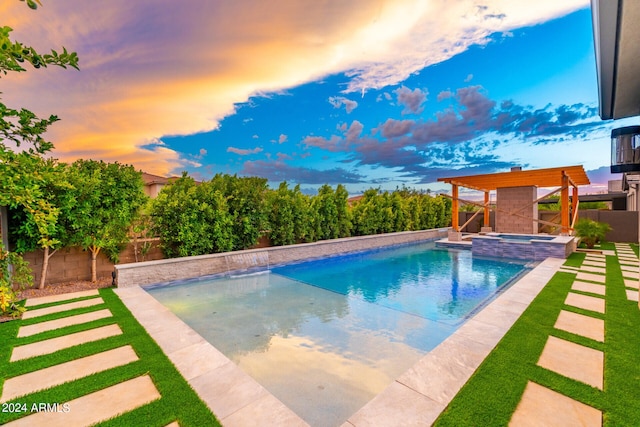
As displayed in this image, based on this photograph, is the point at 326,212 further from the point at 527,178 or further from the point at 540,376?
the point at 540,376

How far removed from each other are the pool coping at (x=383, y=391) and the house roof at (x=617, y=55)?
4351mm

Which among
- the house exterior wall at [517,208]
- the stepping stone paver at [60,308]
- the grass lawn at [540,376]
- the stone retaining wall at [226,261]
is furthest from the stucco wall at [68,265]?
the house exterior wall at [517,208]

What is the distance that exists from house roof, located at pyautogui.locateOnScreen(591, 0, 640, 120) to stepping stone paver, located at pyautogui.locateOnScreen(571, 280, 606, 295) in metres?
3.99

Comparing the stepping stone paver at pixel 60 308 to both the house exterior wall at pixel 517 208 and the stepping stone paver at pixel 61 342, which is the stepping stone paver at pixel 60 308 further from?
the house exterior wall at pixel 517 208

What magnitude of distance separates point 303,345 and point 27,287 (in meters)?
7.20

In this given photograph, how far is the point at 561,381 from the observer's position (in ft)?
9.65

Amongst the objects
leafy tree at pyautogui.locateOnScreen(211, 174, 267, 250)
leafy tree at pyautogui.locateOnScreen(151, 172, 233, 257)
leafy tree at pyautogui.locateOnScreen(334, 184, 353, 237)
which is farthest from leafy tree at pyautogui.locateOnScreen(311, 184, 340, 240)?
leafy tree at pyautogui.locateOnScreen(151, 172, 233, 257)

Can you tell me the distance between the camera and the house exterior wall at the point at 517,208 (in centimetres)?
1670

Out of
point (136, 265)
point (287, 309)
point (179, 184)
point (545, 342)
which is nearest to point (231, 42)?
point (179, 184)

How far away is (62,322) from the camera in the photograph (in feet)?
15.8

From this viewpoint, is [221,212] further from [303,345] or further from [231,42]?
[303,345]

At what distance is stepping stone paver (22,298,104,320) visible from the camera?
515 centimetres

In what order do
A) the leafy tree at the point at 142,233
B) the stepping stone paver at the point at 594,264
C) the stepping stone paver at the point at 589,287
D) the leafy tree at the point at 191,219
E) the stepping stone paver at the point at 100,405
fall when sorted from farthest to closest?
the stepping stone paver at the point at 594,264
the leafy tree at the point at 191,219
the leafy tree at the point at 142,233
the stepping stone paver at the point at 589,287
the stepping stone paver at the point at 100,405

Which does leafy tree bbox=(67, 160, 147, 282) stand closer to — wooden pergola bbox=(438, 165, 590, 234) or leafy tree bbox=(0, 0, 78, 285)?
leafy tree bbox=(0, 0, 78, 285)
